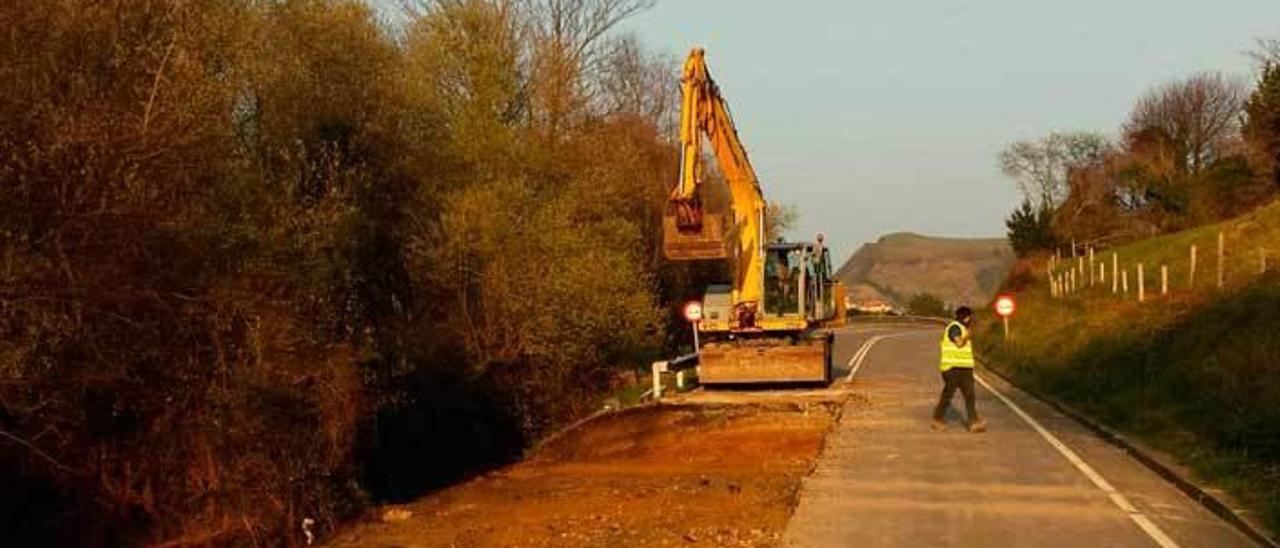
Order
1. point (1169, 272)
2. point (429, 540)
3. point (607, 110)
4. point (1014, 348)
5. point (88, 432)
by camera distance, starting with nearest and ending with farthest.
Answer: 1. point (429, 540)
2. point (88, 432)
3. point (1014, 348)
4. point (1169, 272)
5. point (607, 110)

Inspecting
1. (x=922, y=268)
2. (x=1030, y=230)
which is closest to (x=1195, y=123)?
(x=1030, y=230)

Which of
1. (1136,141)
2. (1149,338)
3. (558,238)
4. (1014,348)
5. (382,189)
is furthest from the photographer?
(1136,141)

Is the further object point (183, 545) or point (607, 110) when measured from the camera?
point (607, 110)

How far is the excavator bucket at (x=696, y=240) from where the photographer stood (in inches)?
877

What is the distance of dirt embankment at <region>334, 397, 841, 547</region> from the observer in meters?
11.0

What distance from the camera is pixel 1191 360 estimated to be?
19.7 metres

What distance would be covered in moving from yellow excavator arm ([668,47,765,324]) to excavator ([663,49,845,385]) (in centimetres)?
2

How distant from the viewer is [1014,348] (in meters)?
33.8

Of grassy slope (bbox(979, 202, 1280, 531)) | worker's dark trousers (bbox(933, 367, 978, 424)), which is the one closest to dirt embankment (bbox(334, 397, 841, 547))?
worker's dark trousers (bbox(933, 367, 978, 424))

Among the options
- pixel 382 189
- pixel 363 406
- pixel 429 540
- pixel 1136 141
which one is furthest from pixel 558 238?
pixel 1136 141

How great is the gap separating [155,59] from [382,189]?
31.7 feet

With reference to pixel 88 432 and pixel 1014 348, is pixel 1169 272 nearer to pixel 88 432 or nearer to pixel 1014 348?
pixel 1014 348

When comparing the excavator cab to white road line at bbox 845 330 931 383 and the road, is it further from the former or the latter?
the road

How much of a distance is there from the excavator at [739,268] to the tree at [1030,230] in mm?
44560
